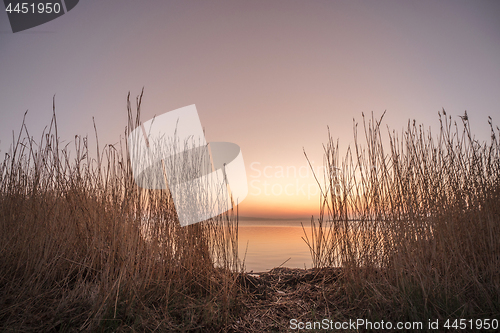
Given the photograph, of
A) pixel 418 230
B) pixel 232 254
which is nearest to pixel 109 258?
pixel 232 254

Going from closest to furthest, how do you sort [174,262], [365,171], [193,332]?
[193,332]
[174,262]
[365,171]

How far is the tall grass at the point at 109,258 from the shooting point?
141 cm

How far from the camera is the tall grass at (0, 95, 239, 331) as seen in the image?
141 cm

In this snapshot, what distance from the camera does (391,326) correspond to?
1.42 metres

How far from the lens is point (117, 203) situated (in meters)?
1.60

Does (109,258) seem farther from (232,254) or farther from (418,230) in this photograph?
(418,230)

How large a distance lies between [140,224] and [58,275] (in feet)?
2.71

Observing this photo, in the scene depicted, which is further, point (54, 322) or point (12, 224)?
point (12, 224)

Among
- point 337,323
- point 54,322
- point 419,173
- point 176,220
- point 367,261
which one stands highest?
point 419,173

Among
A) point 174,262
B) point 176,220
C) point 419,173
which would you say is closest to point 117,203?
point 176,220

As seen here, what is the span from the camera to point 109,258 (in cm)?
139

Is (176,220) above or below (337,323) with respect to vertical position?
above

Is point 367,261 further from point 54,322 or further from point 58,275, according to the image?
point 58,275

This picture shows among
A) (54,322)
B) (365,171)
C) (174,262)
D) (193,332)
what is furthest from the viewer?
(365,171)
